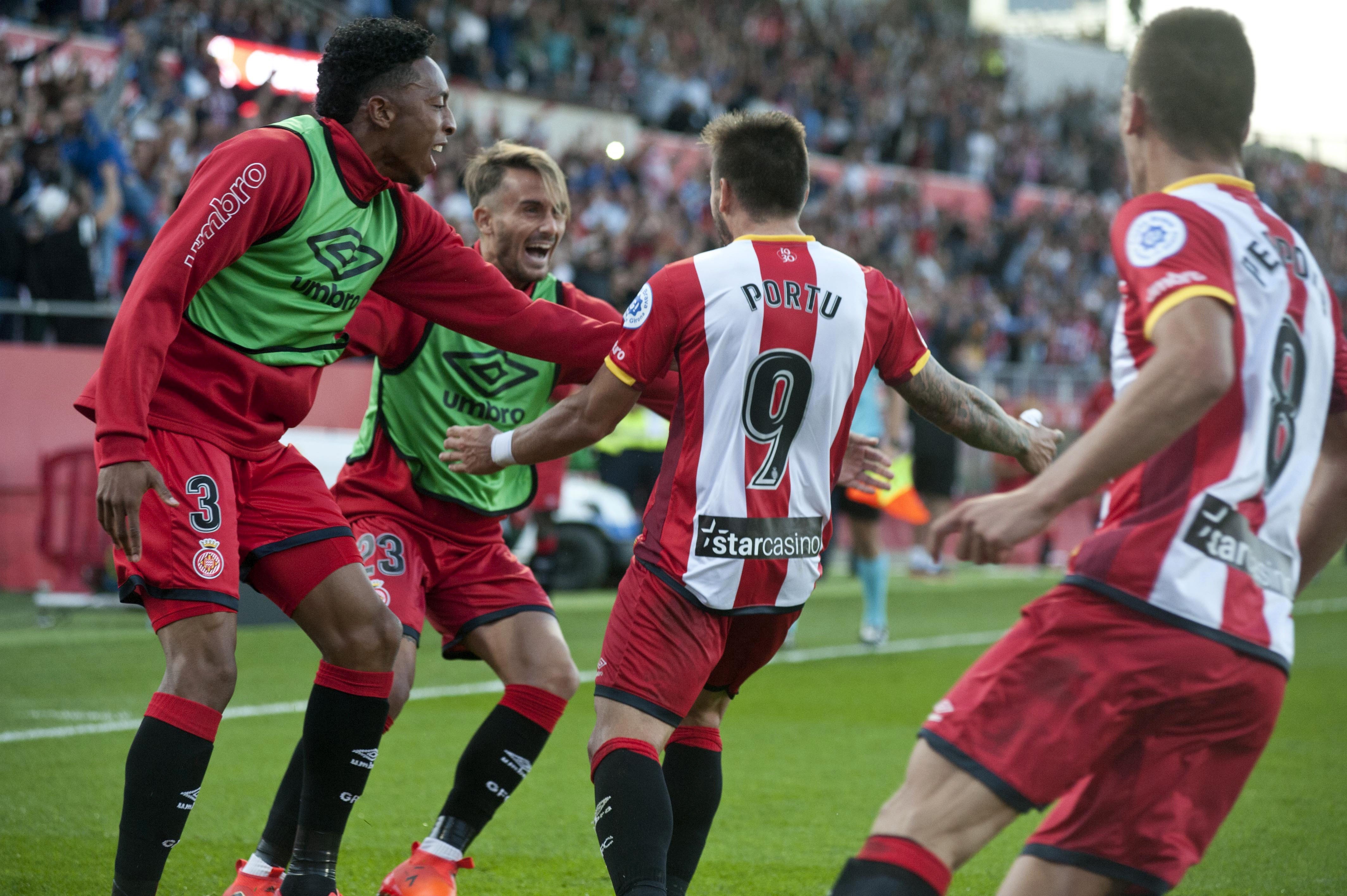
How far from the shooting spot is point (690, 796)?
383 centimetres

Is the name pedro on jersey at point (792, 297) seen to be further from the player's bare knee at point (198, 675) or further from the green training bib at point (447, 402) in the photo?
the player's bare knee at point (198, 675)

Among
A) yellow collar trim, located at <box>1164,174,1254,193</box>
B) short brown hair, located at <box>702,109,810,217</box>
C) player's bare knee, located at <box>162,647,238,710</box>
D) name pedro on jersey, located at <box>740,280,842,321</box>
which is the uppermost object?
yellow collar trim, located at <box>1164,174,1254,193</box>

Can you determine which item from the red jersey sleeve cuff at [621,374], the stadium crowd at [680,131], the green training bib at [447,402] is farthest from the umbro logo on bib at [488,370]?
the stadium crowd at [680,131]

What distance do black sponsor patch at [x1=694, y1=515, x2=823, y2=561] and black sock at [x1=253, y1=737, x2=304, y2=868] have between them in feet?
4.73

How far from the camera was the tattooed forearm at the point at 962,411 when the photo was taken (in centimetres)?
384

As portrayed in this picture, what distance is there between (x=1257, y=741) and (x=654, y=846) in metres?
1.40

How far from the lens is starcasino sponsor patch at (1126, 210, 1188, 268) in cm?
256

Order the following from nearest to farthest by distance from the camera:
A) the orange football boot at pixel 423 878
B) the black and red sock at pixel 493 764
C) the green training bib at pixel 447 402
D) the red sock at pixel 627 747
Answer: the red sock at pixel 627 747 < the orange football boot at pixel 423 878 < the black and red sock at pixel 493 764 < the green training bib at pixel 447 402

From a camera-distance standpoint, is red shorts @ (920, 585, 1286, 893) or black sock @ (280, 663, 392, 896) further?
black sock @ (280, 663, 392, 896)

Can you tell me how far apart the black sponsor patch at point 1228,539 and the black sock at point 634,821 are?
1431mm

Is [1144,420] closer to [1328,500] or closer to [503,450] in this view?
[1328,500]

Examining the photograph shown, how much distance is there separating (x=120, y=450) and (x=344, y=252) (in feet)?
2.73

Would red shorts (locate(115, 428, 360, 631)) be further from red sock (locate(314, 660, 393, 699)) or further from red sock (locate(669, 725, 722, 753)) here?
red sock (locate(669, 725, 722, 753))

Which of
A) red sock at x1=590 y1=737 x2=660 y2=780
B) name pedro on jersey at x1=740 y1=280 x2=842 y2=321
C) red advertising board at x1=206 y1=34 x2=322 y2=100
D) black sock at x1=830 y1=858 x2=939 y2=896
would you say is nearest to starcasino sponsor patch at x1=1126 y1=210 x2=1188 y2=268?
name pedro on jersey at x1=740 y1=280 x2=842 y2=321
